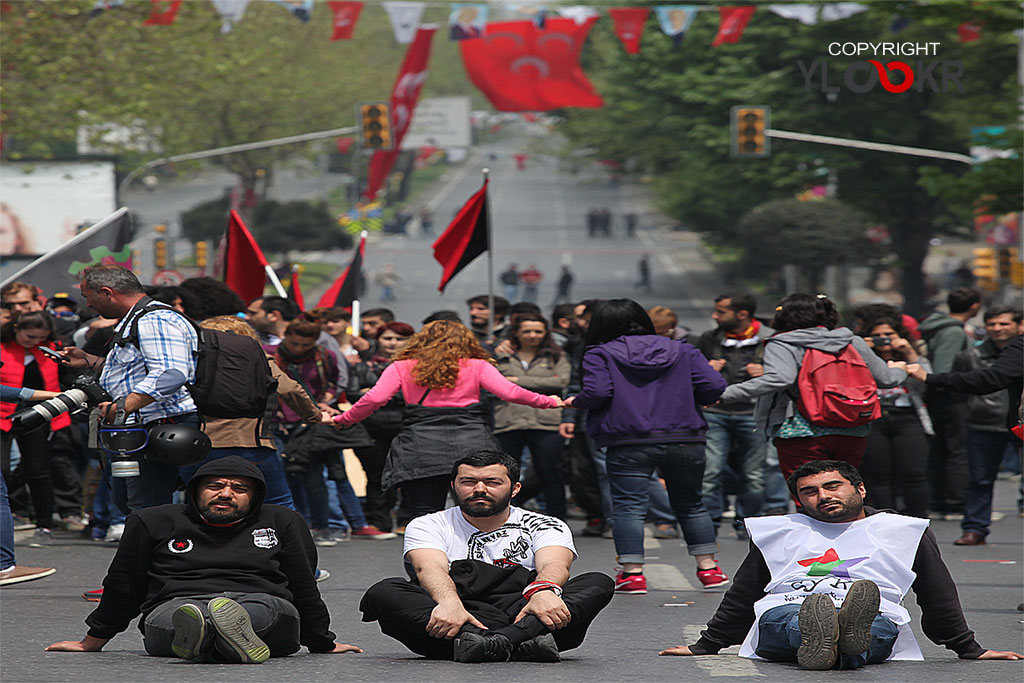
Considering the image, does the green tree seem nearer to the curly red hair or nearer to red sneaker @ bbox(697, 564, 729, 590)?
red sneaker @ bbox(697, 564, 729, 590)

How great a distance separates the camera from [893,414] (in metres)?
10.7

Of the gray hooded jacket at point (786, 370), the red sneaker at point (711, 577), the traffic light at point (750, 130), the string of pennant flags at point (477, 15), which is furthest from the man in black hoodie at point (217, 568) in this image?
the traffic light at point (750, 130)

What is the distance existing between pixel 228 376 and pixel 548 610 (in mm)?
2751

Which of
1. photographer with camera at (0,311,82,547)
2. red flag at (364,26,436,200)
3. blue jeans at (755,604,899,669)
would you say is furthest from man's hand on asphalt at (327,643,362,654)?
red flag at (364,26,436,200)

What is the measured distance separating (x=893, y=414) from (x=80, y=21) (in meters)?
19.4

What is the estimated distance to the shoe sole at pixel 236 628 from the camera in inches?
219

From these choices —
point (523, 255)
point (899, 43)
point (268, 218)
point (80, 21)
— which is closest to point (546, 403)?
point (80, 21)

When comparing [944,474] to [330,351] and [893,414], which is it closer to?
[893,414]

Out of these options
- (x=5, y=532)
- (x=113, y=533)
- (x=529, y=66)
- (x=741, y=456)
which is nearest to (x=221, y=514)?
(x=5, y=532)

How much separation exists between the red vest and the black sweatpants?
441 centimetres

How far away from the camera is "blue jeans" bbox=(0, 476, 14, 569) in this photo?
8062 millimetres

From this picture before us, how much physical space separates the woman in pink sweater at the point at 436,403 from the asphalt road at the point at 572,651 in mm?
714

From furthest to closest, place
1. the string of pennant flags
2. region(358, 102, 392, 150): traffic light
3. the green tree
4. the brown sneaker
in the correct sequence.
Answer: the green tree, region(358, 102, 392, 150): traffic light, the string of pennant flags, the brown sneaker

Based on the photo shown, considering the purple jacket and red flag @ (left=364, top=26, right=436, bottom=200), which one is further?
red flag @ (left=364, top=26, right=436, bottom=200)
